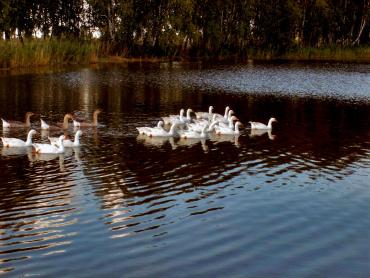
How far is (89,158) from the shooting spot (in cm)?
1875

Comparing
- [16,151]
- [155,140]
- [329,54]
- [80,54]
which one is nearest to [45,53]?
[80,54]

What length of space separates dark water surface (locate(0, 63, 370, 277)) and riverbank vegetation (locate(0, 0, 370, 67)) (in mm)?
25882

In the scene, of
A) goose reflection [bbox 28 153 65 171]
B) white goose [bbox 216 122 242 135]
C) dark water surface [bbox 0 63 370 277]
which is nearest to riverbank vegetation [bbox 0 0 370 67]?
dark water surface [bbox 0 63 370 277]

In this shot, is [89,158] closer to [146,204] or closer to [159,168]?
[159,168]

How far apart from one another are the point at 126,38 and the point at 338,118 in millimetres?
41057

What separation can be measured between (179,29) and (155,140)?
48.4m

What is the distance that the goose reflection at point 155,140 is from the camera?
21.6 meters

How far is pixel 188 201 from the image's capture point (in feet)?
47.1

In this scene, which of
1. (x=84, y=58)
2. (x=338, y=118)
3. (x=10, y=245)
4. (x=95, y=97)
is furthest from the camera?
(x=84, y=58)

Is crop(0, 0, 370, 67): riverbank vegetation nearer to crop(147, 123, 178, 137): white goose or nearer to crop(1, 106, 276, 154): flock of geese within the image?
crop(1, 106, 276, 154): flock of geese

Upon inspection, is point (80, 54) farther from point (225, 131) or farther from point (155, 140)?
point (155, 140)

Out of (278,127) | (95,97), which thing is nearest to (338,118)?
(278,127)

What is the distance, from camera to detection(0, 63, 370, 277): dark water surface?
10.8 meters

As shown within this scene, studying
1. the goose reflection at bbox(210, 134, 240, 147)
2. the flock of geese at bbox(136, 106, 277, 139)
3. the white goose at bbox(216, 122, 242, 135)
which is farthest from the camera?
the white goose at bbox(216, 122, 242, 135)
